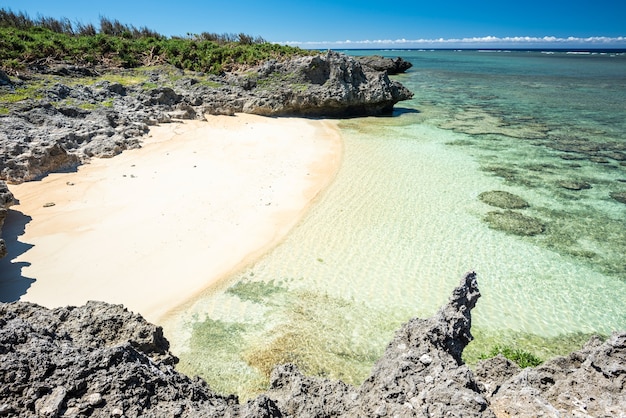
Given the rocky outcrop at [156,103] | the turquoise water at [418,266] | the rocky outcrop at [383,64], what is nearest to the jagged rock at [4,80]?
the rocky outcrop at [156,103]

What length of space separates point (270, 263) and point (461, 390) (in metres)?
6.62

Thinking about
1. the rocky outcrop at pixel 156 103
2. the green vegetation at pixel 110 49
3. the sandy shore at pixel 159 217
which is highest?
the green vegetation at pixel 110 49

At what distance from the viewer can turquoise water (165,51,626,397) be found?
7.00 metres

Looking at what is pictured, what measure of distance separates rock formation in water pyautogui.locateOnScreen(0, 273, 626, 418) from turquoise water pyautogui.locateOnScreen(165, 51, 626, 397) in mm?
2542

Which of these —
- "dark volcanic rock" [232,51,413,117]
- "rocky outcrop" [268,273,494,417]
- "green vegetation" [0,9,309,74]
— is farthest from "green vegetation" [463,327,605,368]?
"green vegetation" [0,9,309,74]

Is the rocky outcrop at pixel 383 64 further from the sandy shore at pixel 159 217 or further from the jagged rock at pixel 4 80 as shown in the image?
the jagged rock at pixel 4 80

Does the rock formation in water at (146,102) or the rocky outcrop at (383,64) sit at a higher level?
the rocky outcrop at (383,64)

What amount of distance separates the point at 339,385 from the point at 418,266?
586 centimetres

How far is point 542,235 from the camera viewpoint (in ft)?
35.5

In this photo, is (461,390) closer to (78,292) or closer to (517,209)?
(78,292)

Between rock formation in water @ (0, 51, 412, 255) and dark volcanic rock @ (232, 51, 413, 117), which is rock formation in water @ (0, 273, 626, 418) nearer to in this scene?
rock formation in water @ (0, 51, 412, 255)

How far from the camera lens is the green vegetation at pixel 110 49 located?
72.9 ft

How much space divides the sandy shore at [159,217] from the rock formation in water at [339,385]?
154 inches

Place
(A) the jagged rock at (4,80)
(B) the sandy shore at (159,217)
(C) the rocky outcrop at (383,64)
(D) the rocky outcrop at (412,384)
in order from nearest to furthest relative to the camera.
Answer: (D) the rocky outcrop at (412,384) → (B) the sandy shore at (159,217) → (A) the jagged rock at (4,80) → (C) the rocky outcrop at (383,64)
